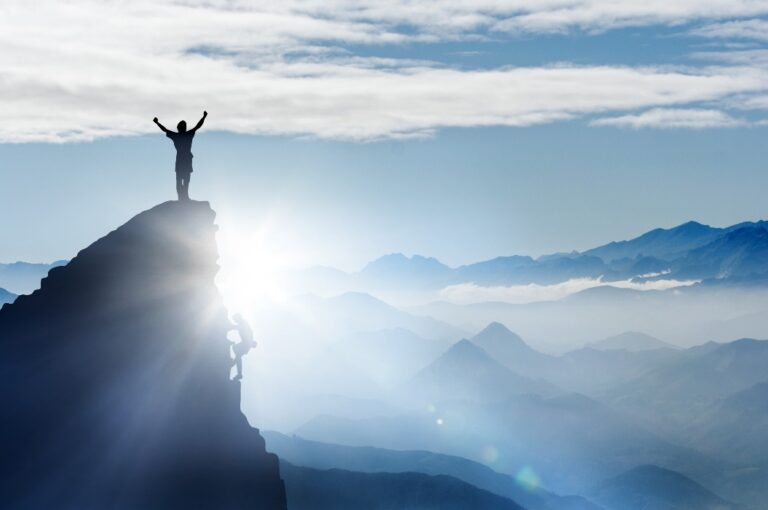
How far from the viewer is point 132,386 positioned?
3034 inches

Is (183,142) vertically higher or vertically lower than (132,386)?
higher

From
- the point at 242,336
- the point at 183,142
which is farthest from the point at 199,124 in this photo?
the point at 242,336

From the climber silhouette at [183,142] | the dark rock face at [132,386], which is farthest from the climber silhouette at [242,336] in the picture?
the climber silhouette at [183,142]

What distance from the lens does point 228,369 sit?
8438 centimetres

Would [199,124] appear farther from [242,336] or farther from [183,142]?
[242,336]

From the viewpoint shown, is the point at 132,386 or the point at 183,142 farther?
the point at 183,142

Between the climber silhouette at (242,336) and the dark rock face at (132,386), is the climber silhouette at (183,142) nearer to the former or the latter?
the dark rock face at (132,386)

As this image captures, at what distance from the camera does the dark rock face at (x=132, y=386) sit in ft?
242

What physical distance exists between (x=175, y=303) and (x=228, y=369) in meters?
6.66

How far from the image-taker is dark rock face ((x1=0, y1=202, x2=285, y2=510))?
73.7m

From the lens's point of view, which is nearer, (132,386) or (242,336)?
(132,386)

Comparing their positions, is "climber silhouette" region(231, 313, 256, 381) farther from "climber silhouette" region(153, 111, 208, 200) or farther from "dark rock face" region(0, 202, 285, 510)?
"climber silhouette" region(153, 111, 208, 200)

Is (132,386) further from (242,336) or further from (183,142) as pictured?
(183,142)

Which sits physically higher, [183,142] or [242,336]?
[183,142]
